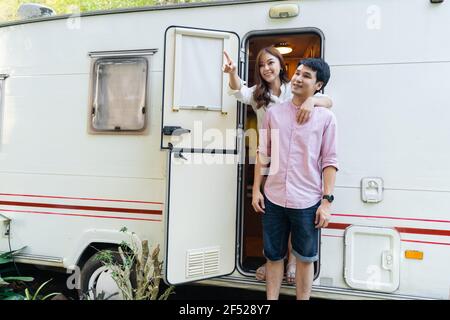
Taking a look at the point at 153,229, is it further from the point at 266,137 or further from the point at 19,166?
the point at 19,166

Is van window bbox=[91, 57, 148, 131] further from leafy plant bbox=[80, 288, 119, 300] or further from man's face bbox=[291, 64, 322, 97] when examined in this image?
leafy plant bbox=[80, 288, 119, 300]

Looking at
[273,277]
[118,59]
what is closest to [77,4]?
[118,59]

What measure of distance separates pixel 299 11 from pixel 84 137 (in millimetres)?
2229

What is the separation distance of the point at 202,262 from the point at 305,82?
1637 millimetres

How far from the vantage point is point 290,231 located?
116 inches

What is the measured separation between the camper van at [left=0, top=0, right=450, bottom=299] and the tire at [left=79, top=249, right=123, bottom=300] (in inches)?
0.6

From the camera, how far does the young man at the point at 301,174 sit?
8.97 ft

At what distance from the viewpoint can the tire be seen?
3.53m

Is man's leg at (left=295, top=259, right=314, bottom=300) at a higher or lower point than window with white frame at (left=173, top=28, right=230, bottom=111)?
lower

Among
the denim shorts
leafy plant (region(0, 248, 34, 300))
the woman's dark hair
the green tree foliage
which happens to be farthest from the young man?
the green tree foliage

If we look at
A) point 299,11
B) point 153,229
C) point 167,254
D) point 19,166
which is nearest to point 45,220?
point 19,166

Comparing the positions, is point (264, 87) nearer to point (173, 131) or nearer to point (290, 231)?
point (173, 131)

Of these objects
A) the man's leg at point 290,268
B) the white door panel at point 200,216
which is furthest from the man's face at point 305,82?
the man's leg at point 290,268

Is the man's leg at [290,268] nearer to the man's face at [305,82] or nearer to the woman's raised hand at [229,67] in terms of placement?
the man's face at [305,82]
